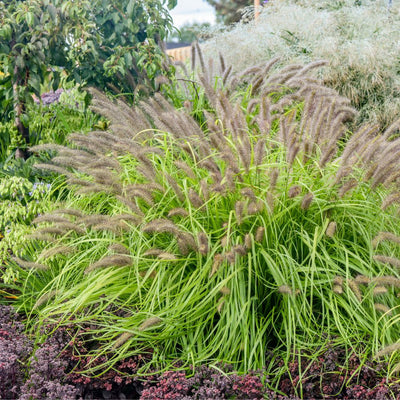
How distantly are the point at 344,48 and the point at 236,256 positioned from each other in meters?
3.46

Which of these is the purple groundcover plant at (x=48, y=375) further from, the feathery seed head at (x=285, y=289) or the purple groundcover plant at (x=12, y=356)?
the feathery seed head at (x=285, y=289)

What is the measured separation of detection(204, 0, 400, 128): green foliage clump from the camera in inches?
205

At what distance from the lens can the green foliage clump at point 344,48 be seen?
5203 millimetres

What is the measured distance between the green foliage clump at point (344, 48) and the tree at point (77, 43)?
66 cm

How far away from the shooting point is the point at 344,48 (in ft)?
17.5

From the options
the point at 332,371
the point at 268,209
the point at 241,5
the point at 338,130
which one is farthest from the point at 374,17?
the point at 241,5

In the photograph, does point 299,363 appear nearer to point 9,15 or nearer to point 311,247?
point 311,247

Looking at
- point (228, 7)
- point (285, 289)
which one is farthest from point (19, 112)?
point (228, 7)

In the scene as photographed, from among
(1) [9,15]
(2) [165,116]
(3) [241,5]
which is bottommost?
(3) [241,5]

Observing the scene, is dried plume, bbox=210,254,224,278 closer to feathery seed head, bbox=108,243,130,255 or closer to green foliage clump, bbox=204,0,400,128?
feathery seed head, bbox=108,243,130,255

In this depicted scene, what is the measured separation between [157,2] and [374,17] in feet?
9.68

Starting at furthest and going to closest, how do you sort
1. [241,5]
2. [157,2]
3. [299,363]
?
1. [241,5]
2. [157,2]
3. [299,363]

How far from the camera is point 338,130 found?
9.25 feet

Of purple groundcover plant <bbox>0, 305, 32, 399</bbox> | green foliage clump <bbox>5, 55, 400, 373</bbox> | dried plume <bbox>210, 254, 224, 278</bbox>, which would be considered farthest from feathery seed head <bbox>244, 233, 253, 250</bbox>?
purple groundcover plant <bbox>0, 305, 32, 399</bbox>
